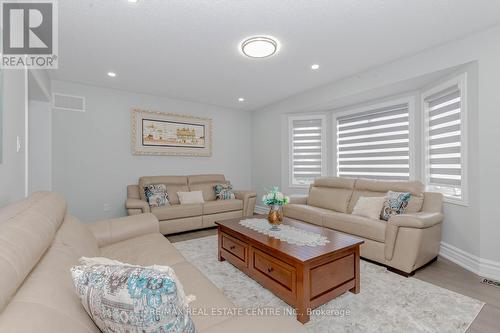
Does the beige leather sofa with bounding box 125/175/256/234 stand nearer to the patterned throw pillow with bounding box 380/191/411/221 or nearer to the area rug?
the area rug

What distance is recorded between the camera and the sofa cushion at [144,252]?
5.69 ft

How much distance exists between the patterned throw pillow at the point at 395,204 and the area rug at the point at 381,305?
76cm

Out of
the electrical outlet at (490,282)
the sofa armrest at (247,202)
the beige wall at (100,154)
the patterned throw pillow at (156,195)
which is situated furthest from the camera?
the sofa armrest at (247,202)

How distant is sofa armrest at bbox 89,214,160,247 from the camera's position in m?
2.09

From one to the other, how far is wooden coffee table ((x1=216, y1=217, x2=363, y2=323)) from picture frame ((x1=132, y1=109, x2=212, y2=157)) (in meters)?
3.06

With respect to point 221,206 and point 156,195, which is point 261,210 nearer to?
point 221,206

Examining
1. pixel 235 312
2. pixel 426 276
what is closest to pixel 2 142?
pixel 235 312

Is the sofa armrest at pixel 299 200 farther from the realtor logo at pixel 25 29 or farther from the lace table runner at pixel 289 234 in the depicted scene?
the realtor logo at pixel 25 29

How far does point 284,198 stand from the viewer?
2.57 metres

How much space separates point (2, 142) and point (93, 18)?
4.55 feet

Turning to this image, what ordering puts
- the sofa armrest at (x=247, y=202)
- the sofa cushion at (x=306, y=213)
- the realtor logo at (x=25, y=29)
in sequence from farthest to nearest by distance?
the sofa armrest at (x=247, y=202) < the sofa cushion at (x=306, y=213) < the realtor logo at (x=25, y=29)

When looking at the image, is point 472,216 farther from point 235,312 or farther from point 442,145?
point 235,312

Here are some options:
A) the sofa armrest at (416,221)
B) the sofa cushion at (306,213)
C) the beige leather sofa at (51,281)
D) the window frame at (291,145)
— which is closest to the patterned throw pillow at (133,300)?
the beige leather sofa at (51,281)

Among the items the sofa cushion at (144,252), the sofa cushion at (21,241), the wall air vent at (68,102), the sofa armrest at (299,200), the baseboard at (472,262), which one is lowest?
the baseboard at (472,262)
